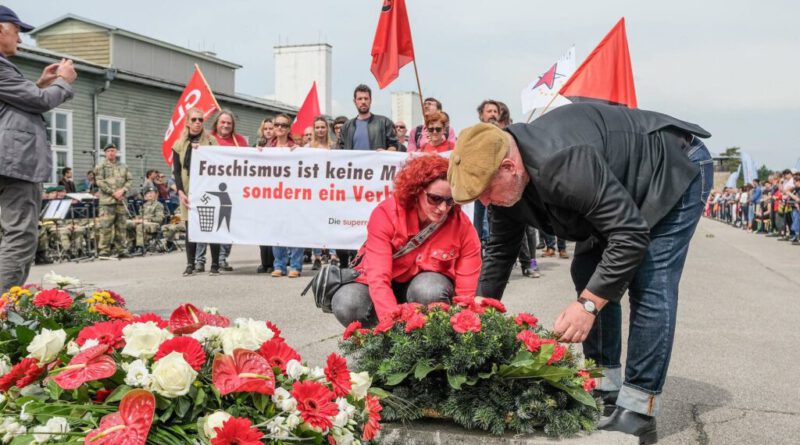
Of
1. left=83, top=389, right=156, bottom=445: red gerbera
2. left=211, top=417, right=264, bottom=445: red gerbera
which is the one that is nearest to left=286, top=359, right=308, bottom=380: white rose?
left=211, top=417, right=264, bottom=445: red gerbera

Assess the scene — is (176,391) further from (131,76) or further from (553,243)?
(131,76)

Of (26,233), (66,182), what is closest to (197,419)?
(26,233)

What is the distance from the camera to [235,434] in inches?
88.7

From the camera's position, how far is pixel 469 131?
312 cm

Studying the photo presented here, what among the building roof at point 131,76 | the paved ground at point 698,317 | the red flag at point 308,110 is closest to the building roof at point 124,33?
the building roof at point 131,76

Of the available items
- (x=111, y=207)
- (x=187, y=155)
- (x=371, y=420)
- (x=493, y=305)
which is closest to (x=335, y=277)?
(x=493, y=305)

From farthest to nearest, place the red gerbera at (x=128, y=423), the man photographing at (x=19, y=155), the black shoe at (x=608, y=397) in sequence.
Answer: the man photographing at (x=19, y=155) < the black shoe at (x=608, y=397) < the red gerbera at (x=128, y=423)

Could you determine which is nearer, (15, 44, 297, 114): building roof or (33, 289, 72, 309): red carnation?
(33, 289, 72, 309): red carnation

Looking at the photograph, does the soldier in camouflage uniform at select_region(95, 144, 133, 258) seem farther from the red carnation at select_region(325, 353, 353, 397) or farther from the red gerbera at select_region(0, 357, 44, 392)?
the red carnation at select_region(325, 353, 353, 397)

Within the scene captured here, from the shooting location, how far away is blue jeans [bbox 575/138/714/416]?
3.52m

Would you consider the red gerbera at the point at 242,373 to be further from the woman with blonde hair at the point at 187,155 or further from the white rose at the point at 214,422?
the woman with blonde hair at the point at 187,155

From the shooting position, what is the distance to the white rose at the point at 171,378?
7.63 feet

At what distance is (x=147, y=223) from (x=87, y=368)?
14.8 metres

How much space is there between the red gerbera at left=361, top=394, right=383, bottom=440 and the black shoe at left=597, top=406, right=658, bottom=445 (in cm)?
114
